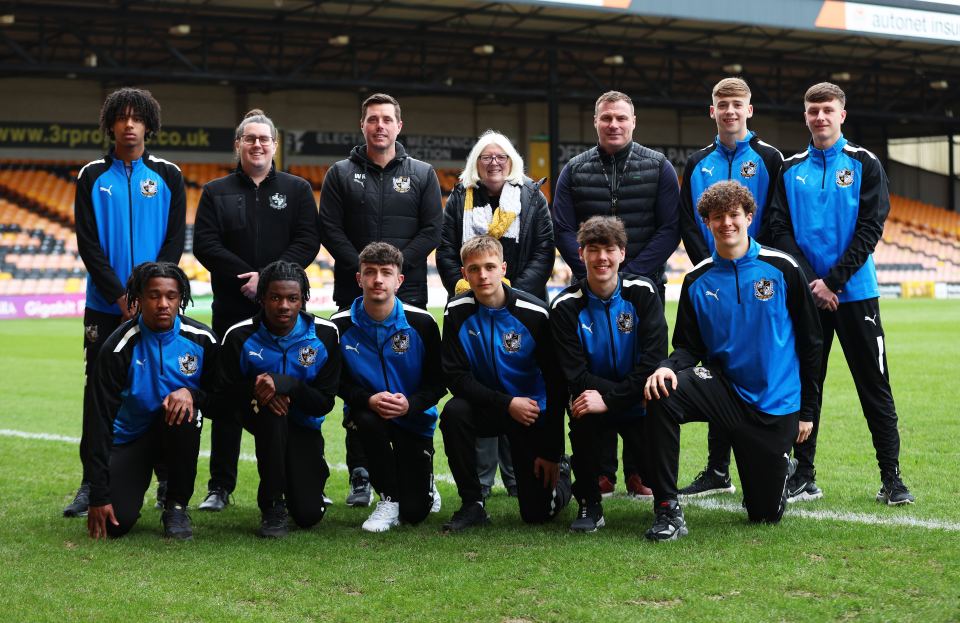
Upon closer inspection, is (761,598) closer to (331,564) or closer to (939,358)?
(331,564)

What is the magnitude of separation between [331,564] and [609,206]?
2426mm

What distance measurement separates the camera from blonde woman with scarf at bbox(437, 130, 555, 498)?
5637 millimetres

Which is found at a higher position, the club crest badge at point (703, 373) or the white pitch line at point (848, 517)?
the club crest badge at point (703, 373)

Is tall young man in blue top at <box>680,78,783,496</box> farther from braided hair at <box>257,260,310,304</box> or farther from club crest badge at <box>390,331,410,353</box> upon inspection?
braided hair at <box>257,260,310,304</box>

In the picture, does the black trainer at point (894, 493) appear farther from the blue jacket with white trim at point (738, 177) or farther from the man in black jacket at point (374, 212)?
the man in black jacket at point (374, 212)

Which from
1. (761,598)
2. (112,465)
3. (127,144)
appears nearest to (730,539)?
(761,598)

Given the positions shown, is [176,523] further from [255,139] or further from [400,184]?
[400,184]

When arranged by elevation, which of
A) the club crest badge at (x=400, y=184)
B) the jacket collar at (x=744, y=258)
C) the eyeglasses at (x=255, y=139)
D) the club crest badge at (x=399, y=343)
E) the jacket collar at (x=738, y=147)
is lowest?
the club crest badge at (x=399, y=343)

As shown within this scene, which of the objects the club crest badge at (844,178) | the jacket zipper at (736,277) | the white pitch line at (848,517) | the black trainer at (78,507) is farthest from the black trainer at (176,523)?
the club crest badge at (844,178)

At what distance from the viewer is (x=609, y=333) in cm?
500

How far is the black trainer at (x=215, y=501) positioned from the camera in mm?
5469

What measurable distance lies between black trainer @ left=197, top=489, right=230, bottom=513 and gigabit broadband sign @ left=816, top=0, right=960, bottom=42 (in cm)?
2175

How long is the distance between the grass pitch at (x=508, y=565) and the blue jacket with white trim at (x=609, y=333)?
2.27 feet

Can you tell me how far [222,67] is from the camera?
29.3 metres
